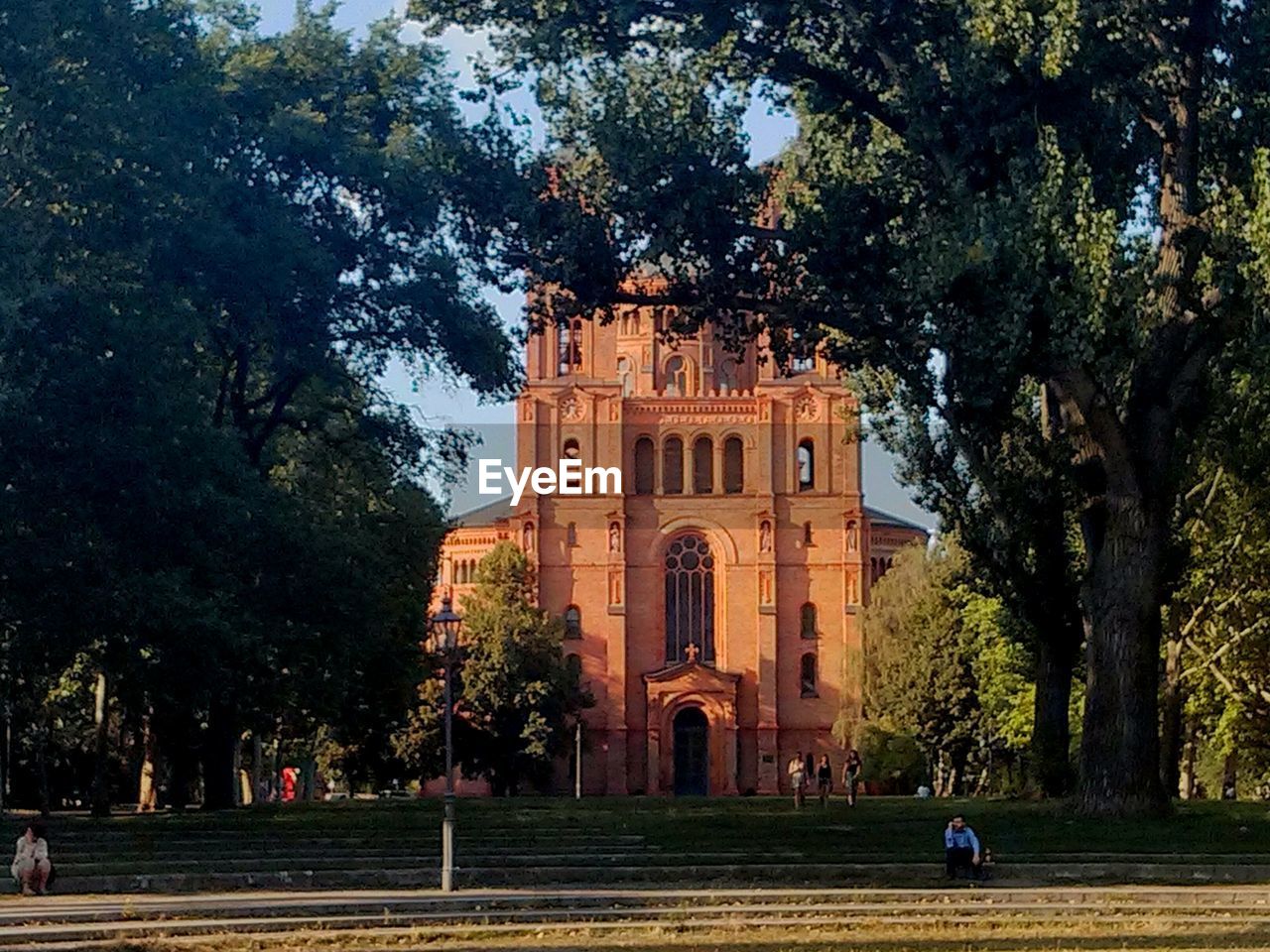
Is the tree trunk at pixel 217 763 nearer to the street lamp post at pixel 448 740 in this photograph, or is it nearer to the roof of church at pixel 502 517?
the street lamp post at pixel 448 740

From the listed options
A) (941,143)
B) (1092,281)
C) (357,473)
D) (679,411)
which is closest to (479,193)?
(941,143)

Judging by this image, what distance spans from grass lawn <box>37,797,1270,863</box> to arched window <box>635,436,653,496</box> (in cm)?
6450

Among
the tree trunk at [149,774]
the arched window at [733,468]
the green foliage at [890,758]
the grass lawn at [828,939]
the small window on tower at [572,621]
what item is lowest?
the grass lawn at [828,939]

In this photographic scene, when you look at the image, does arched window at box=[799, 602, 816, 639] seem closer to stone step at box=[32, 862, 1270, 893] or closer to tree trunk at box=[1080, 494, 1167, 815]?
tree trunk at box=[1080, 494, 1167, 815]

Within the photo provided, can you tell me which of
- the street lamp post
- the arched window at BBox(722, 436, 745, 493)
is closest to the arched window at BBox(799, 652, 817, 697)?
the arched window at BBox(722, 436, 745, 493)

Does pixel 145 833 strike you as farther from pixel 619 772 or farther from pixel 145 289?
pixel 619 772

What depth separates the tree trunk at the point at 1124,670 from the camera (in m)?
27.3

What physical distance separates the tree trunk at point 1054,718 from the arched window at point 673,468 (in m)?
64.0

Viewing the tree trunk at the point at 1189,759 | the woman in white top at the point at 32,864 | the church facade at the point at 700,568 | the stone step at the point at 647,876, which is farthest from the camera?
the church facade at the point at 700,568

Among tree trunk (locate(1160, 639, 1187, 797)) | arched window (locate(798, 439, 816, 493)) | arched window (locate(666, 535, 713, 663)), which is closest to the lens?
tree trunk (locate(1160, 639, 1187, 797))

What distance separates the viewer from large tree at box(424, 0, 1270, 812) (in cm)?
2562

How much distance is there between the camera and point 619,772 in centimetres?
9862

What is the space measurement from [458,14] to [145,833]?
1144 cm

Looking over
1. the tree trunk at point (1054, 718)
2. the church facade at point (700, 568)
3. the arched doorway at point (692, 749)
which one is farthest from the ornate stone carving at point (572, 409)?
the tree trunk at point (1054, 718)
